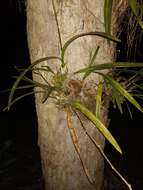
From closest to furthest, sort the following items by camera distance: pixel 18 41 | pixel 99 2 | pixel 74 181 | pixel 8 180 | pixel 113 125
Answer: pixel 99 2
pixel 74 181
pixel 8 180
pixel 113 125
pixel 18 41

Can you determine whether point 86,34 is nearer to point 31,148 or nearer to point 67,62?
point 67,62

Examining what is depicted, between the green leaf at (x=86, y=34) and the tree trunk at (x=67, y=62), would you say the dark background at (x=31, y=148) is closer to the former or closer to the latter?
the tree trunk at (x=67, y=62)

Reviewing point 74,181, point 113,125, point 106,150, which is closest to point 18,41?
point 113,125

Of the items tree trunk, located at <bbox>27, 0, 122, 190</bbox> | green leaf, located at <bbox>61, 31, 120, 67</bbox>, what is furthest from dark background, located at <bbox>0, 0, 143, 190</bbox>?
green leaf, located at <bbox>61, 31, 120, 67</bbox>

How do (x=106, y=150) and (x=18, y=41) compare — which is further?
(x=18, y=41)

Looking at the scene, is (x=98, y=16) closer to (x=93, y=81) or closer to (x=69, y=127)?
(x=93, y=81)

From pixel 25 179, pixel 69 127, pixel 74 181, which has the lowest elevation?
pixel 25 179

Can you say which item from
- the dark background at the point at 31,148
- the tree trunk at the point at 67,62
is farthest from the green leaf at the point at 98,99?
the dark background at the point at 31,148

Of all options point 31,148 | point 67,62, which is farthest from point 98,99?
point 31,148

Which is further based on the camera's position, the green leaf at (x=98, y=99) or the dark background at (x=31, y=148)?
the dark background at (x=31, y=148)
